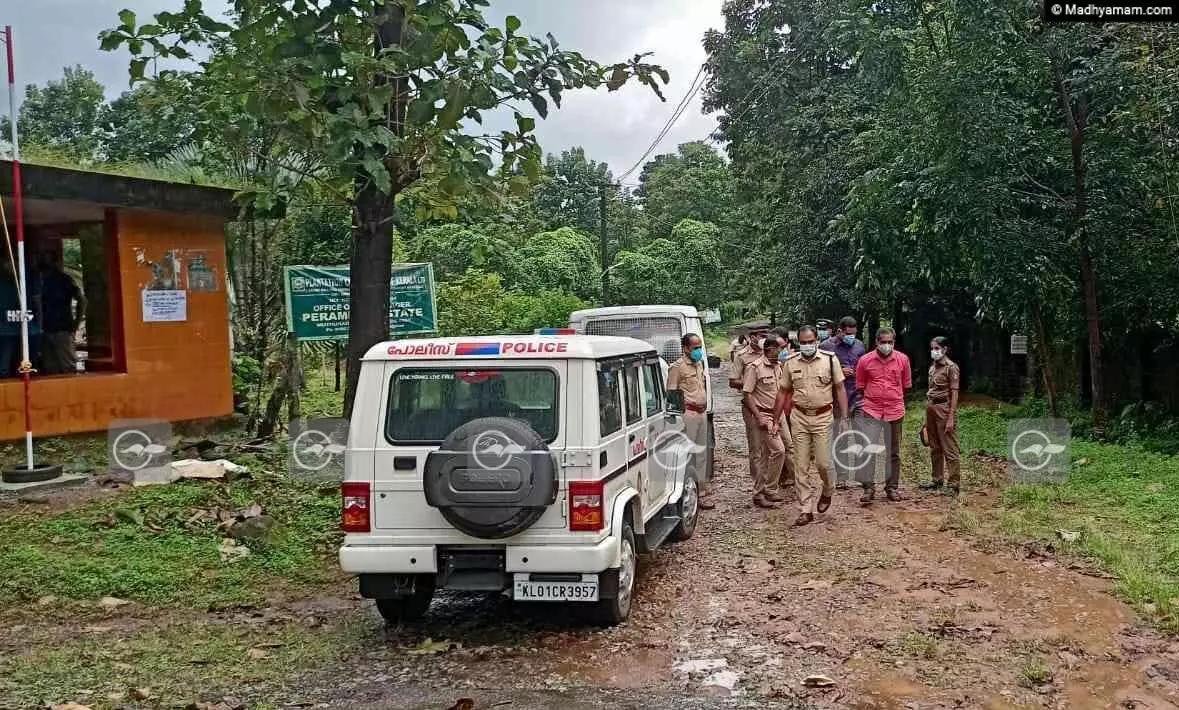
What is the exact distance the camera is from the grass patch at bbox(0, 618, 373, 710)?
523 cm

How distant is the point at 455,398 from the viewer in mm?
6082

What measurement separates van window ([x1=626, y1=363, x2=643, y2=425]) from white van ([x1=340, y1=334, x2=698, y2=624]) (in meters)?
0.69

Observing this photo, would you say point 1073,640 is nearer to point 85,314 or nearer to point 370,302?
point 370,302

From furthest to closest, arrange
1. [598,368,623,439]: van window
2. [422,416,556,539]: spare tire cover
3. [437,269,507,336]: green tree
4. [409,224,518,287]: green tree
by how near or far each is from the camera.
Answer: [409,224,518,287]: green tree, [437,269,507,336]: green tree, [598,368,623,439]: van window, [422,416,556,539]: spare tire cover

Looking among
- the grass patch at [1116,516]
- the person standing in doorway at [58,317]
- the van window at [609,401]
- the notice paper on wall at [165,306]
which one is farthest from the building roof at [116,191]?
the grass patch at [1116,516]

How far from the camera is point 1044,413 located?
50.4 ft

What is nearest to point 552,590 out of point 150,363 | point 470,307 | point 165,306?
point 150,363

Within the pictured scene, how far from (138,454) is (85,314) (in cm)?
244

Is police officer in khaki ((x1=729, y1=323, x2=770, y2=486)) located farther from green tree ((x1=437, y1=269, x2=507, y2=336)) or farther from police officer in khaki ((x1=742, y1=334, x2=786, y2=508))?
green tree ((x1=437, y1=269, x2=507, y2=336))

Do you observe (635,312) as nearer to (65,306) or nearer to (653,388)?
(653,388)

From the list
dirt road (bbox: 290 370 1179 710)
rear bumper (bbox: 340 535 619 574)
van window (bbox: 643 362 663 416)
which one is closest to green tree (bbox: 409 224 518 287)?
van window (bbox: 643 362 663 416)

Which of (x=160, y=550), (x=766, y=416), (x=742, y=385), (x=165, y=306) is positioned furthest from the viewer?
(x=165, y=306)

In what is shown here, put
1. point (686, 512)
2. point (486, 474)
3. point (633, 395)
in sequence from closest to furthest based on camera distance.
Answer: point (486, 474)
point (633, 395)
point (686, 512)

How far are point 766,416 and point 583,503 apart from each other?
466cm
